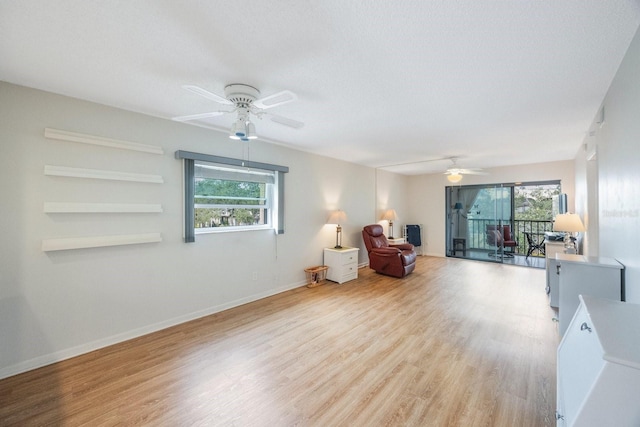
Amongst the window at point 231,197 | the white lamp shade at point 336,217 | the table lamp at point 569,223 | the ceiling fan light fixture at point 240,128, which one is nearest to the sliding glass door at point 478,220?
the table lamp at point 569,223

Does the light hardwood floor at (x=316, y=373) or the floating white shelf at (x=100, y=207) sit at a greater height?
the floating white shelf at (x=100, y=207)

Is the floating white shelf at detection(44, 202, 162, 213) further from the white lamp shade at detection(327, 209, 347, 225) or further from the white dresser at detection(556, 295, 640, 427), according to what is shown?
the white dresser at detection(556, 295, 640, 427)

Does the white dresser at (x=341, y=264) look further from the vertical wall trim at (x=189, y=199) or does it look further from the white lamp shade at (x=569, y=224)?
the white lamp shade at (x=569, y=224)

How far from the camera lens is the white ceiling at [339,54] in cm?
138

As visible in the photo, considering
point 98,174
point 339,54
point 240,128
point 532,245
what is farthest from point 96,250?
point 532,245

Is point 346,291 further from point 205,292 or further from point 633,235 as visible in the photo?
point 633,235

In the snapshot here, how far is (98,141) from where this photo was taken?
8.26 ft

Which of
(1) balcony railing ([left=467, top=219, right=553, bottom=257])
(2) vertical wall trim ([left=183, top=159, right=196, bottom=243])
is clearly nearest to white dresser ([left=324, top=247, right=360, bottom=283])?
(2) vertical wall trim ([left=183, top=159, right=196, bottom=243])

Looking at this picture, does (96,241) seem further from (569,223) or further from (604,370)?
(569,223)

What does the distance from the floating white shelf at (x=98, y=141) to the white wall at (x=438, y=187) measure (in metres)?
6.82

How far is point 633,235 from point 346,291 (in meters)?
3.28

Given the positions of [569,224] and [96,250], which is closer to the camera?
[96,250]

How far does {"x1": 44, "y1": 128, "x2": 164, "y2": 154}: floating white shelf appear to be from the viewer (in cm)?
231

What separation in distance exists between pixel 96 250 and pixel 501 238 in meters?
7.71
